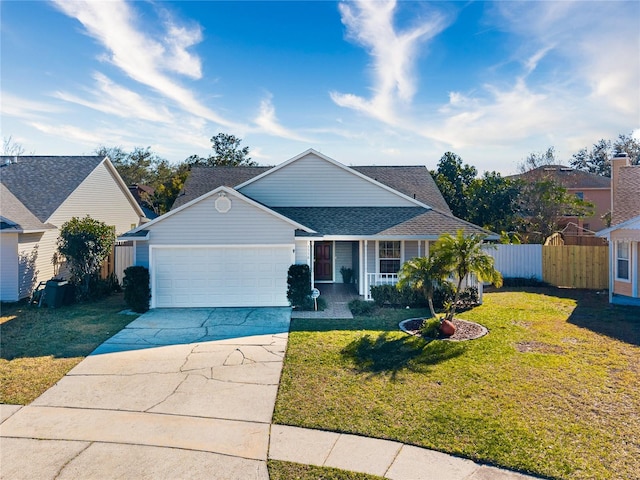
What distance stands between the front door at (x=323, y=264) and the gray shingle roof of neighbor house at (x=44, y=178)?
11.4 metres

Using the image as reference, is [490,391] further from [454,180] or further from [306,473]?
[454,180]

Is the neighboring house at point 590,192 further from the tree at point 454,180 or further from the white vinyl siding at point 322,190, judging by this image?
the white vinyl siding at point 322,190

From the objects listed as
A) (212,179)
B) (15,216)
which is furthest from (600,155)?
(15,216)

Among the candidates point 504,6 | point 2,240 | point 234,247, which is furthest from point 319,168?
point 2,240

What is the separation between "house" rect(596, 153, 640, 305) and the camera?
14555 mm

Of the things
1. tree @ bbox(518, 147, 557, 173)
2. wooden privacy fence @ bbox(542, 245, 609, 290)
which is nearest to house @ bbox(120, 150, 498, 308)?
wooden privacy fence @ bbox(542, 245, 609, 290)

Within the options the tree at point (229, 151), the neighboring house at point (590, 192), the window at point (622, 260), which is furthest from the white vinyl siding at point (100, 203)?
the neighboring house at point (590, 192)

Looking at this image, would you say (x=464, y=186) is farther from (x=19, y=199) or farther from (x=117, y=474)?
(x=117, y=474)

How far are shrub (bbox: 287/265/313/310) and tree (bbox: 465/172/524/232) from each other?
14426 mm

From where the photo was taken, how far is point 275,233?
555 inches

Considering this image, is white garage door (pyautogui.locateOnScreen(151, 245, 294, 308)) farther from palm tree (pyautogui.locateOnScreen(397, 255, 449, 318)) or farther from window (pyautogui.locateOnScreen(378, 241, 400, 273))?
palm tree (pyautogui.locateOnScreen(397, 255, 449, 318))

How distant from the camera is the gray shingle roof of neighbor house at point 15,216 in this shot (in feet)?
47.3

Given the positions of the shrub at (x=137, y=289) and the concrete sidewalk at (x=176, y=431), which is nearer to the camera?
the concrete sidewalk at (x=176, y=431)

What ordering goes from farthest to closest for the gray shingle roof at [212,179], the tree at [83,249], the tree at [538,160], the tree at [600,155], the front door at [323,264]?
1. the tree at [600,155]
2. the tree at [538,160]
3. the gray shingle roof at [212,179]
4. the front door at [323,264]
5. the tree at [83,249]
